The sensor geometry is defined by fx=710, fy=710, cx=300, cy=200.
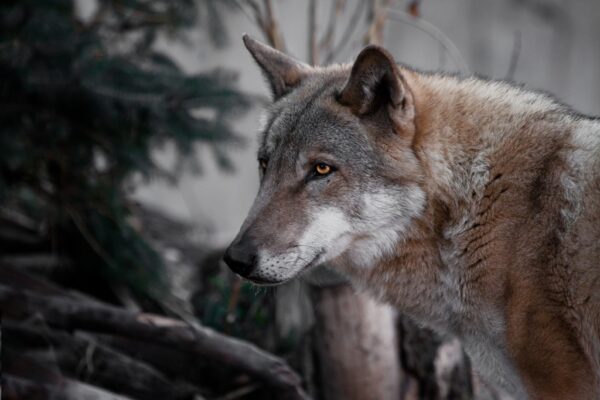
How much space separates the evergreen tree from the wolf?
6.00ft

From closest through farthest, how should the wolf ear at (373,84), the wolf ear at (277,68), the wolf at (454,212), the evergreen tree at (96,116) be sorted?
the wolf at (454,212)
the wolf ear at (373,84)
the wolf ear at (277,68)
the evergreen tree at (96,116)

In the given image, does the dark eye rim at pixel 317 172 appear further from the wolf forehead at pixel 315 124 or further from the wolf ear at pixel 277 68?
the wolf ear at pixel 277 68

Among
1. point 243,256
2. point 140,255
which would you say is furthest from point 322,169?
point 140,255

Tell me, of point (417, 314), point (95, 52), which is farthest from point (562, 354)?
point (95, 52)

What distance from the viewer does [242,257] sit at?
2957 mm

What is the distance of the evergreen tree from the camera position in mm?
4664

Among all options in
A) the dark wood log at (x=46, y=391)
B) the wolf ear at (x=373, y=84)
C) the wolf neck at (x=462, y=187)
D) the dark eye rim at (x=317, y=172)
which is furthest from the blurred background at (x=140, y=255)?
the wolf ear at (x=373, y=84)

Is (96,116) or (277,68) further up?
(277,68)

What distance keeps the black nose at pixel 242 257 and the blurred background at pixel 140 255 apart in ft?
2.08

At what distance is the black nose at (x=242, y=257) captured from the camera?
2959 millimetres

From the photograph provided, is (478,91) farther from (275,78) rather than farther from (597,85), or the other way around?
(597,85)

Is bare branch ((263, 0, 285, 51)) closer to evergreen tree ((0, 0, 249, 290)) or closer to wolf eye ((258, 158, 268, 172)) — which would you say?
evergreen tree ((0, 0, 249, 290))

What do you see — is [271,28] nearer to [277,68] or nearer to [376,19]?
[376,19]

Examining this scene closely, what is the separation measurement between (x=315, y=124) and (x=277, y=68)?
0.62 metres
